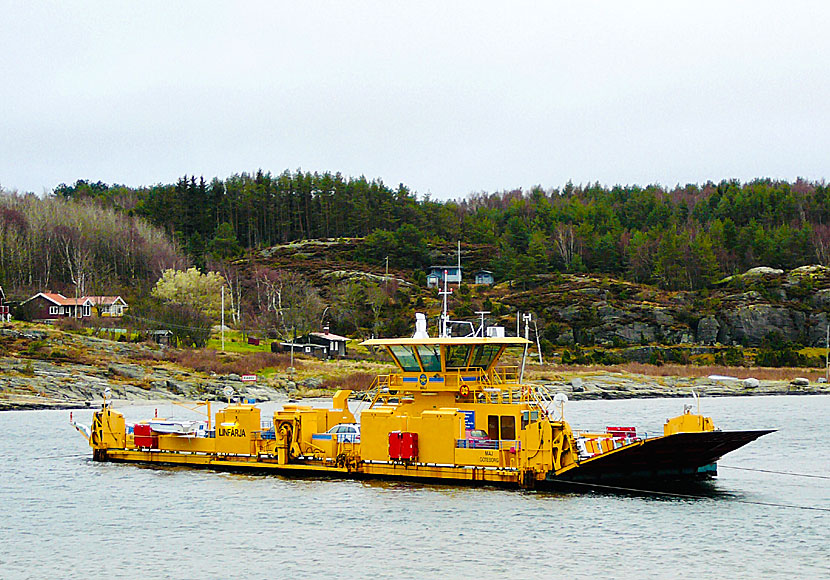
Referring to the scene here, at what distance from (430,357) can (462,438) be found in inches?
103

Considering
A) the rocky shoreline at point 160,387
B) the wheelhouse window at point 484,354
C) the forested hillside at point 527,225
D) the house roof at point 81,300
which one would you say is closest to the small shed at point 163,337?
the house roof at point 81,300

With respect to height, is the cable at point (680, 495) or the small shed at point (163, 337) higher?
the small shed at point (163, 337)

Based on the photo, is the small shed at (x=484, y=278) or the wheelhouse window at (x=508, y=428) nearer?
the wheelhouse window at (x=508, y=428)

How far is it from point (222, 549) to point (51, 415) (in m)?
44.1

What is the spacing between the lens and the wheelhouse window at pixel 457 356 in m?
28.5

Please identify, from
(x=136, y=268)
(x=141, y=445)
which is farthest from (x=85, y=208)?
(x=141, y=445)

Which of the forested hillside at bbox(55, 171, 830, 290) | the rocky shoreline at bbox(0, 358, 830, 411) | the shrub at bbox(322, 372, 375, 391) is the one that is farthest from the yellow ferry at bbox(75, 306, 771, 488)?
the forested hillside at bbox(55, 171, 830, 290)

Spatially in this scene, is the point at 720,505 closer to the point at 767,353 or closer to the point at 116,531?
the point at 116,531

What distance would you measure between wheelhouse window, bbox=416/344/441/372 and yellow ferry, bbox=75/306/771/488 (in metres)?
0.03

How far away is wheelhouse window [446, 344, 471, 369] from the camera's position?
28500 mm

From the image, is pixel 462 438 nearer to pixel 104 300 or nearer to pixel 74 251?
pixel 104 300

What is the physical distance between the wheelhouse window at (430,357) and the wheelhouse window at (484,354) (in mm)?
954

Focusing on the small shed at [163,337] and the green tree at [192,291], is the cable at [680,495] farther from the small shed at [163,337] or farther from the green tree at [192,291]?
the green tree at [192,291]

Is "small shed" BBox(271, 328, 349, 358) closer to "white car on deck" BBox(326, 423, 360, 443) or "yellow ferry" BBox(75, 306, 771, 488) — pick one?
"yellow ferry" BBox(75, 306, 771, 488)
